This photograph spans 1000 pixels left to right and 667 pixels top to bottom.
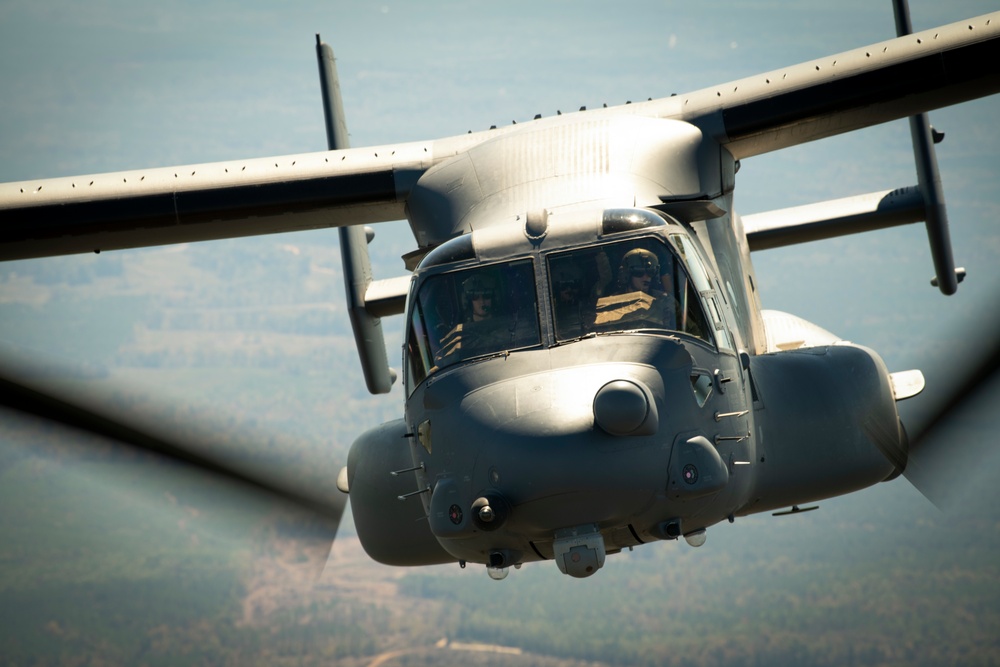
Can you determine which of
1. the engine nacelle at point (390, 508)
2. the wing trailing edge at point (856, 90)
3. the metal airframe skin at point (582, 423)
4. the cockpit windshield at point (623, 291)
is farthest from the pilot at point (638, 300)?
the wing trailing edge at point (856, 90)

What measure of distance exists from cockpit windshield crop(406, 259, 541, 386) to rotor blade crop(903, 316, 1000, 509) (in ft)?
15.1

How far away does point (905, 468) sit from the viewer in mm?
13711

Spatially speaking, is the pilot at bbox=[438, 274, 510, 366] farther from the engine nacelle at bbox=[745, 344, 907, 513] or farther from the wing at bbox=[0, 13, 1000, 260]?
the wing at bbox=[0, 13, 1000, 260]

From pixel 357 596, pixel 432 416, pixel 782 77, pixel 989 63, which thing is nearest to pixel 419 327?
pixel 432 416

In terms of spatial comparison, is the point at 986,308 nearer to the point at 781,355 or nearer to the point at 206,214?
the point at 781,355

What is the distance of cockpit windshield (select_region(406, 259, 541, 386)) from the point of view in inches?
408

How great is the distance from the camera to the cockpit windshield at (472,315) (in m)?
10.4

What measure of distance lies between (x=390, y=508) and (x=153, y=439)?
312cm

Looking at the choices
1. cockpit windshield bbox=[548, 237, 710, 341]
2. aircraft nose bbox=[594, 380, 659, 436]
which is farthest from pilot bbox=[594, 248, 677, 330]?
aircraft nose bbox=[594, 380, 659, 436]

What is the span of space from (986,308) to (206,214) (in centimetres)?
885

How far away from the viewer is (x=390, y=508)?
12898 mm

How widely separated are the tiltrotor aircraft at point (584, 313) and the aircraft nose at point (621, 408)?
0.02m

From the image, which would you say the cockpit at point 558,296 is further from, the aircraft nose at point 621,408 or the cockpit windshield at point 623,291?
the aircraft nose at point 621,408

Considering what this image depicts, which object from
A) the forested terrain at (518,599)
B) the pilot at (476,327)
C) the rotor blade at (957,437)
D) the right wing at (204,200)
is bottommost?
the forested terrain at (518,599)
